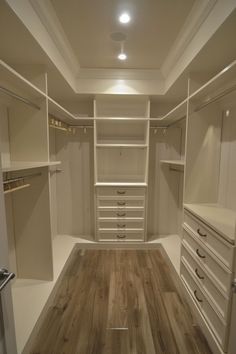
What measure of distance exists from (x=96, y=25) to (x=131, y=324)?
8.63 ft

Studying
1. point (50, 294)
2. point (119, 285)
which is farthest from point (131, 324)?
point (50, 294)

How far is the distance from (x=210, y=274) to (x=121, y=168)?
2066 millimetres

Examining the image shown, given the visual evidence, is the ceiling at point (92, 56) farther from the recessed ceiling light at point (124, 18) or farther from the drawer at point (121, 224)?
the drawer at point (121, 224)

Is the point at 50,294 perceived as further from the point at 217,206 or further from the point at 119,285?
the point at 217,206

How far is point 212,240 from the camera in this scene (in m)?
1.43

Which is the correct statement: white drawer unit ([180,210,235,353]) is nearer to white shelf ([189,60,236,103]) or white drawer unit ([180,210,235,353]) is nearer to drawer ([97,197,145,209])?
drawer ([97,197,145,209])

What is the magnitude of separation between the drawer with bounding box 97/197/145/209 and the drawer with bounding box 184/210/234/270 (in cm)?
99

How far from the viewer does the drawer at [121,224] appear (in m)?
2.87

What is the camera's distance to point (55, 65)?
1.78 meters

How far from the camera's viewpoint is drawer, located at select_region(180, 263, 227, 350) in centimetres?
127

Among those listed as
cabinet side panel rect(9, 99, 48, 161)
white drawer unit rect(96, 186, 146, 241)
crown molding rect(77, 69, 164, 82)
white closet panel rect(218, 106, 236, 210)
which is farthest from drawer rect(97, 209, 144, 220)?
crown molding rect(77, 69, 164, 82)

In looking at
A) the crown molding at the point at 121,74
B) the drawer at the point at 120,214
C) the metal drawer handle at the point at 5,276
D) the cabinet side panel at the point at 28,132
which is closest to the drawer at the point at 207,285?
the drawer at the point at 120,214

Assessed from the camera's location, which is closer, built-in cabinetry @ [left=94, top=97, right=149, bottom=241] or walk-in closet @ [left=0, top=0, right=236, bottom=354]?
walk-in closet @ [left=0, top=0, right=236, bottom=354]

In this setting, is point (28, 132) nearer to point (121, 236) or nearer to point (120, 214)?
point (120, 214)
